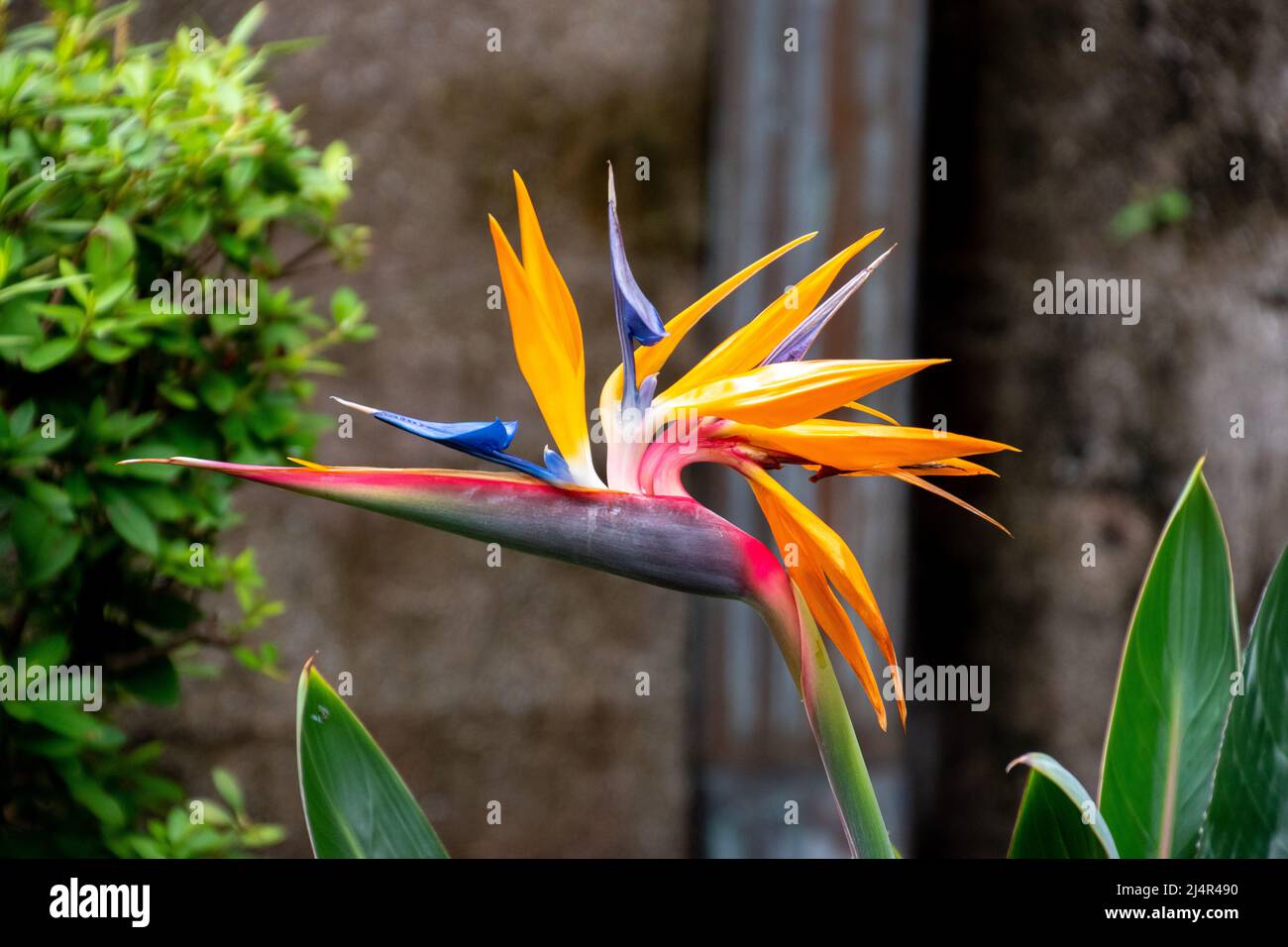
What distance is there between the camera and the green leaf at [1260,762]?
0.48 m

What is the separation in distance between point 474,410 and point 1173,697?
1185 millimetres

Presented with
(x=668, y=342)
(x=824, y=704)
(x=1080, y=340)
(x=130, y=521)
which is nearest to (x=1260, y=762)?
(x=824, y=704)

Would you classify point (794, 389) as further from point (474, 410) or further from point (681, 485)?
point (474, 410)

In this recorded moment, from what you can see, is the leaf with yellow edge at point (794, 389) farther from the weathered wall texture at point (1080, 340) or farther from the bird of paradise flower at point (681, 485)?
the weathered wall texture at point (1080, 340)

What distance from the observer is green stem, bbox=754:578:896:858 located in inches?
16.0

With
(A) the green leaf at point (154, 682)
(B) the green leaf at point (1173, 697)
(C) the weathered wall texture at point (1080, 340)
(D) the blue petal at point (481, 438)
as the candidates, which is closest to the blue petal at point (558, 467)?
(D) the blue petal at point (481, 438)

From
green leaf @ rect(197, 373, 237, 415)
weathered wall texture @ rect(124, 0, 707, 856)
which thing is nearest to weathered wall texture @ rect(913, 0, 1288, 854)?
weathered wall texture @ rect(124, 0, 707, 856)

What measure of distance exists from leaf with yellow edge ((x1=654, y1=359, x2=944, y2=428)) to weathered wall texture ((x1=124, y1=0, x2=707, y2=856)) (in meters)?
1.15

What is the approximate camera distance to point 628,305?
436mm

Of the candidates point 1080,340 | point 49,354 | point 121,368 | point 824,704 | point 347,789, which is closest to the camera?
point 824,704

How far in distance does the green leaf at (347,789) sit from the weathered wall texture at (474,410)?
102 cm

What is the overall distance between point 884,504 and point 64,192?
1.13m

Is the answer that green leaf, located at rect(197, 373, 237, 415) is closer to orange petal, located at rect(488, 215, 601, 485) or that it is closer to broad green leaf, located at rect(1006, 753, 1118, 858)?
orange petal, located at rect(488, 215, 601, 485)
